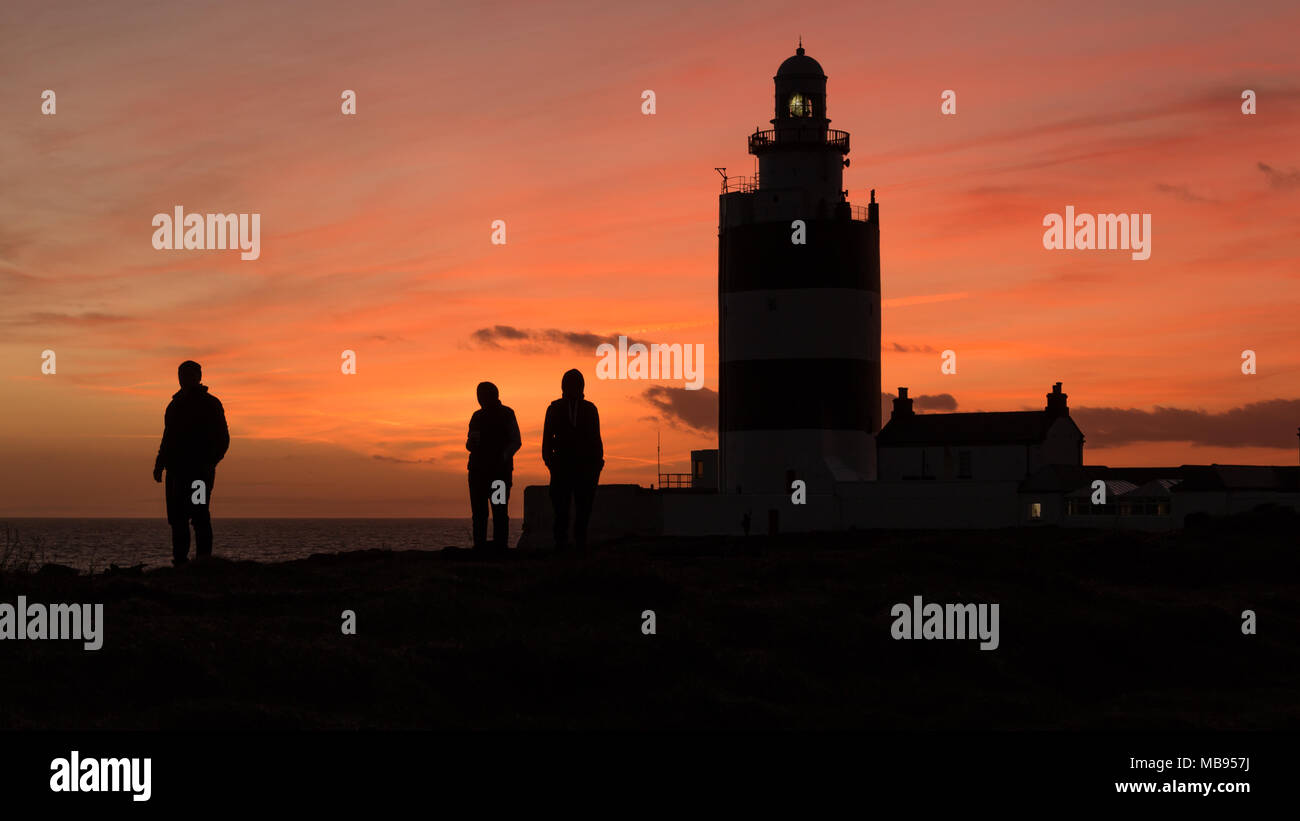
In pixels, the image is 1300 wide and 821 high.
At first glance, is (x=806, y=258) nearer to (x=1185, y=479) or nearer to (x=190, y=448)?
(x=1185, y=479)

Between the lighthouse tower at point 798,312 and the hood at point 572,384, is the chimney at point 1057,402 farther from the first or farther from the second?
the hood at point 572,384

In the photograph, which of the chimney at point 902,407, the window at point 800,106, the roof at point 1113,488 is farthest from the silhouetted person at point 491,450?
the chimney at point 902,407

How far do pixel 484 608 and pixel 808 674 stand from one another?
10.2ft

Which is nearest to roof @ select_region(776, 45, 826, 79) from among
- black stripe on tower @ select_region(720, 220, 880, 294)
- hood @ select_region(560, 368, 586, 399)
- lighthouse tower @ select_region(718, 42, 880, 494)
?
lighthouse tower @ select_region(718, 42, 880, 494)

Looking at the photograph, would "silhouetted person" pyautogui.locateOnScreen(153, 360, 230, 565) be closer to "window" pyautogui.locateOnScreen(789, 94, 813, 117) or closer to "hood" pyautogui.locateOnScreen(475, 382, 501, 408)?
"hood" pyautogui.locateOnScreen(475, 382, 501, 408)

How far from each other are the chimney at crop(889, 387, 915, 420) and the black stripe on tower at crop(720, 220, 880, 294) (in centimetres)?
1187

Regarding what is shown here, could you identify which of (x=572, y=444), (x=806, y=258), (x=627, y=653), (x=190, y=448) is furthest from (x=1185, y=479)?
(x=627, y=653)

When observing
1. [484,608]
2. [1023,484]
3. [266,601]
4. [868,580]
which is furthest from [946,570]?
[1023,484]

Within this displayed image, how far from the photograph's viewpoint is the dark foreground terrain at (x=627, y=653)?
9.58 m

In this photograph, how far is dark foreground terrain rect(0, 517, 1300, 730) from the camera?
9.58 metres

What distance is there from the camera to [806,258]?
60.5m
